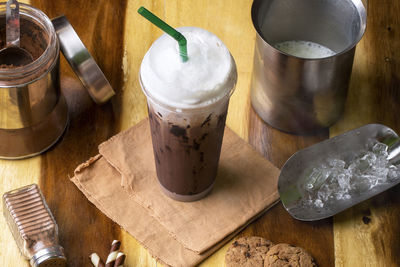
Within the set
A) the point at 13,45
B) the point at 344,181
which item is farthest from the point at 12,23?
the point at 344,181

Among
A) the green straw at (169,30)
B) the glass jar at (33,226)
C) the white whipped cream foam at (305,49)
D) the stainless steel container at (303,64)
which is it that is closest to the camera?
the green straw at (169,30)

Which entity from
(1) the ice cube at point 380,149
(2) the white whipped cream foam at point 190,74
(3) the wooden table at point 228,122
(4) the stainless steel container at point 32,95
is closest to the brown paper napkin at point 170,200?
(3) the wooden table at point 228,122

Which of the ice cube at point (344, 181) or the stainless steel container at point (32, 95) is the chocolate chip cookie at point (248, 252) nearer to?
the ice cube at point (344, 181)

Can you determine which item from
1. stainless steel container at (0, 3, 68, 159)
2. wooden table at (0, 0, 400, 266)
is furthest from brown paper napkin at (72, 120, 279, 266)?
stainless steel container at (0, 3, 68, 159)

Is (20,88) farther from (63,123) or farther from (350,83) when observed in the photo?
(350,83)

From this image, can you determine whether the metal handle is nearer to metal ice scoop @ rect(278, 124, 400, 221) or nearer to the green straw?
the green straw

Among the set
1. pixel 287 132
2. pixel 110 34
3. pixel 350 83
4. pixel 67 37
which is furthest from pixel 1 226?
pixel 350 83

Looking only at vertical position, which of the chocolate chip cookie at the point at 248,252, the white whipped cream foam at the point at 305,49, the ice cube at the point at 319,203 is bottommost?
the chocolate chip cookie at the point at 248,252
